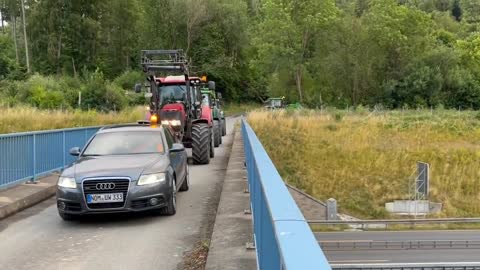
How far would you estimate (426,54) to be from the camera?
68938 mm

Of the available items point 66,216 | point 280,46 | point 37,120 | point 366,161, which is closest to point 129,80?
point 280,46

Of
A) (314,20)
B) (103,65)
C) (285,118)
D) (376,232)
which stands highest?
(314,20)

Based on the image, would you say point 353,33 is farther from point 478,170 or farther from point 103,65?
point 478,170

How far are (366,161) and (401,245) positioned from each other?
343 inches

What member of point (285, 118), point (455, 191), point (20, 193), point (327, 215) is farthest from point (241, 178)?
point (285, 118)

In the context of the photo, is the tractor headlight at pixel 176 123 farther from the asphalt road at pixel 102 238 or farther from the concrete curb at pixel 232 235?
the asphalt road at pixel 102 238

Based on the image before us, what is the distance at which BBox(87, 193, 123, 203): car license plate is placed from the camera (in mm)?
8445

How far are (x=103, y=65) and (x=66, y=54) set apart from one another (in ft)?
26.0

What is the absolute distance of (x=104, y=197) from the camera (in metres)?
8.46

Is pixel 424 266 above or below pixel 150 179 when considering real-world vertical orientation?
below

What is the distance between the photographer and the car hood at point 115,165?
8.53 m

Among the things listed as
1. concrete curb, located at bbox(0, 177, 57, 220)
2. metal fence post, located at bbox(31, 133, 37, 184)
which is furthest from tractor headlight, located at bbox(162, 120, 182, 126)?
concrete curb, located at bbox(0, 177, 57, 220)

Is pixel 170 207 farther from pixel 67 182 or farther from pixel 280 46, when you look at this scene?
pixel 280 46

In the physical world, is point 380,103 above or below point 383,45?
below
